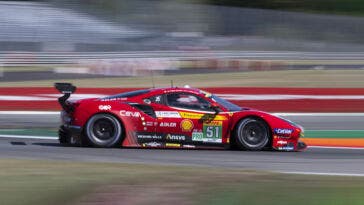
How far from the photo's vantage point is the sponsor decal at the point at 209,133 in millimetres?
10414

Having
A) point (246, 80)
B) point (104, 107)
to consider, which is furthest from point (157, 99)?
point (246, 80)

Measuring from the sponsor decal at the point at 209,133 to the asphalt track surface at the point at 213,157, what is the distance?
20 cm

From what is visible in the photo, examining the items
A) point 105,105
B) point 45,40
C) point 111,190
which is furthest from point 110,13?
point 111,190

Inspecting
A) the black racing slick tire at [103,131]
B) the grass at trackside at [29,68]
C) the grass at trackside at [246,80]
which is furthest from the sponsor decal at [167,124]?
the grass at trackside at [29,68]

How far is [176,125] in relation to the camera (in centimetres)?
1039

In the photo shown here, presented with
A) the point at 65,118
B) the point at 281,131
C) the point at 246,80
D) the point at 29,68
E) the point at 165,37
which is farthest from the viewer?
the point at 165,37

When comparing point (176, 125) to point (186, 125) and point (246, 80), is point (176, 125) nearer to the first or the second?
point (186, 125)

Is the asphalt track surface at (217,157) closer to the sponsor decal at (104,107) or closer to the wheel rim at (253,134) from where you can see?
the wheel rim at (253,134)

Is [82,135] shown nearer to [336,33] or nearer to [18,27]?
[18,27]

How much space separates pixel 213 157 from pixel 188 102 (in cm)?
118

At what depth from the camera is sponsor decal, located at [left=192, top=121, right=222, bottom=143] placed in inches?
410

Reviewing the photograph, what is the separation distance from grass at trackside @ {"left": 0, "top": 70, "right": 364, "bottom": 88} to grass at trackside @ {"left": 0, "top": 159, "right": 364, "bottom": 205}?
12.2 meters

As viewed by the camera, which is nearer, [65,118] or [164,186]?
[164,186]

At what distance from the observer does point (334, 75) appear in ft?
75.2
